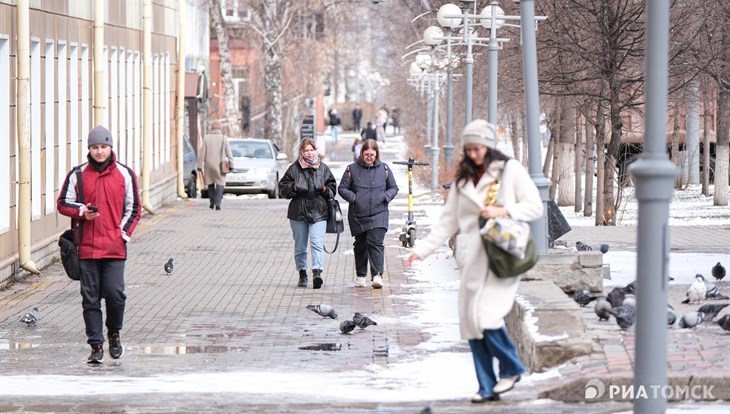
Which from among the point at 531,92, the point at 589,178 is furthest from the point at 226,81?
the point at 531,92

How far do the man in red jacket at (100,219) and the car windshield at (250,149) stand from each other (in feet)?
83.6

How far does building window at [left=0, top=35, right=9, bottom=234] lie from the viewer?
16.4m

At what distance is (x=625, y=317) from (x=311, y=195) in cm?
610

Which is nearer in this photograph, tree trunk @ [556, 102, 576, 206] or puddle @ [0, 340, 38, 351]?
puddle @ [0, 340, 38, 351]

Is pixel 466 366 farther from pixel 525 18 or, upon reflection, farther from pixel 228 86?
pixel 228 86

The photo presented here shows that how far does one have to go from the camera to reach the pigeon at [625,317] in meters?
9.94

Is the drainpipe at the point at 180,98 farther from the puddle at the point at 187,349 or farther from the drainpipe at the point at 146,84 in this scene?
the puddle at the point at 187,349

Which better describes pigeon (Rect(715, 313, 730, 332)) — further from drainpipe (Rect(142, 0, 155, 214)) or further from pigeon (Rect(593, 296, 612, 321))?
drainpipe (Rect(142, 0, 155, 214))

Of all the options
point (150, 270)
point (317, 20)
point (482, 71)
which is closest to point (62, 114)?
point (150, 270)

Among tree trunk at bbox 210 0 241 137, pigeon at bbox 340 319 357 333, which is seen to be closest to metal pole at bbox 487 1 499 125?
pigeon at bbox 340 319 357 333

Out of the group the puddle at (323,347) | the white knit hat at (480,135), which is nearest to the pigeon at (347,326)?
the puddle at (323,347)

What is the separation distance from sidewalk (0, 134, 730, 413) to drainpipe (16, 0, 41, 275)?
→ 41 centimetres

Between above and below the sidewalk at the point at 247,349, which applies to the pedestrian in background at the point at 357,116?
above

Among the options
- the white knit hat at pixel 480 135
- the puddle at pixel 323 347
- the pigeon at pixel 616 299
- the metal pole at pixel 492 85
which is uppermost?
the metal pole at pixel 492 85
